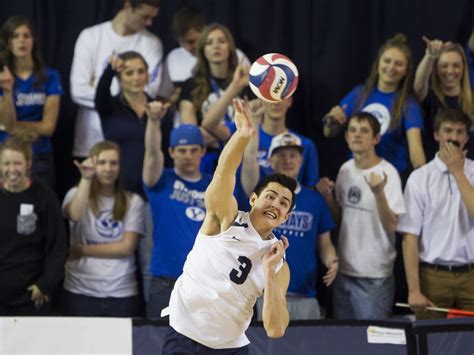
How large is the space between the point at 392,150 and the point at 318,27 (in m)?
1.62

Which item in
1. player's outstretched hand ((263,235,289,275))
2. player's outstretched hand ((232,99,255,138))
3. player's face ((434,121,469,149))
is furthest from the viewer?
player's face ((434,121,469,149))

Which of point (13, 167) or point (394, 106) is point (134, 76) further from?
point (394, 106)

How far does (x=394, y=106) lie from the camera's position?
9.30m

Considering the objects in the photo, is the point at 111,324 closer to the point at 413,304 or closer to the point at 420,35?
the point at 413,304

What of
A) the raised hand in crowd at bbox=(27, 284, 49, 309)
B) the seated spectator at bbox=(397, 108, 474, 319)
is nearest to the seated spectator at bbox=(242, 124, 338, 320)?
the seated spectator at bbox=(397, 108, 474, 319)

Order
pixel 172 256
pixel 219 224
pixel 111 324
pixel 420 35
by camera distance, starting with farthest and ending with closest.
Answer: pixel 420 35, pixel 172 256, pixel 111 324, pixel 219 224

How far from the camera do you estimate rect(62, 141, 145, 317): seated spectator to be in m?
8.84

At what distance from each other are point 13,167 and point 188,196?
1.55 metres

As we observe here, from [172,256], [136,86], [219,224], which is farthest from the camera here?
[136,86]

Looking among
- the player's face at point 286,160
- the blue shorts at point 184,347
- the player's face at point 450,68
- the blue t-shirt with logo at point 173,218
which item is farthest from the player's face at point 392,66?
the blue shorts at point 184,347

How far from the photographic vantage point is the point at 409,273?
28.8 ft

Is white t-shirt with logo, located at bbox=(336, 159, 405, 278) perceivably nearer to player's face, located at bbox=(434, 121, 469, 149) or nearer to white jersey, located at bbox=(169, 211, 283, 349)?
player's face, located at bbox=(434, 121, 469, 149)

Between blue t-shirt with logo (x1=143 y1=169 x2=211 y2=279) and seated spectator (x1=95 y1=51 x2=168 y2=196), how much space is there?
0.56 metres

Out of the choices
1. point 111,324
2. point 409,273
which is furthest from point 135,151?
point 409,273
